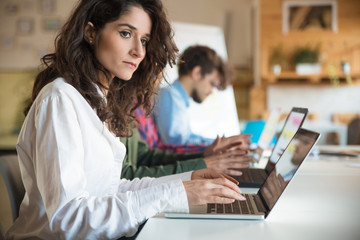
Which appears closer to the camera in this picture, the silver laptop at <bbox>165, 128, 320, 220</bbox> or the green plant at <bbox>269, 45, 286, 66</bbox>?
the silver laptop at <bbox>165, 128, 320, 220</bbox>

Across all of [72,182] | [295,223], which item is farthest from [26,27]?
[295,223]

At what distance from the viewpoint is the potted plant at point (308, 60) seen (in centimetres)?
568

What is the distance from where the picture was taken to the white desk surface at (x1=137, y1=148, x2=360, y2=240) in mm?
875

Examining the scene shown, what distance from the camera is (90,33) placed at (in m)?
1.23

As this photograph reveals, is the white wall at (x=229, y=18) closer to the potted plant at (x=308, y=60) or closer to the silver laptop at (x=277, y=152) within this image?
the potted plant at (x=308, y=60)

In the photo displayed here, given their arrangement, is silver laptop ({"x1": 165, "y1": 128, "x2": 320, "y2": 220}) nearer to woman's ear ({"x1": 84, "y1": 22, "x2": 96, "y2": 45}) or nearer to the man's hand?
the man's hand

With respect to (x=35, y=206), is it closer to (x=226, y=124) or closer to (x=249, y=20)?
(x=226, y=124)

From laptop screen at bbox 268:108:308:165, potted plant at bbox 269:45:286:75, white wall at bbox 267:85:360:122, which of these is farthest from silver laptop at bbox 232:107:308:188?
white wall at bbox 267:85:360:122

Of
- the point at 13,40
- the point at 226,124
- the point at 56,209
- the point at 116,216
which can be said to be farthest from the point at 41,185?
the point at 13,40

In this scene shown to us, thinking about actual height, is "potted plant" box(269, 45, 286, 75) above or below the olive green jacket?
below

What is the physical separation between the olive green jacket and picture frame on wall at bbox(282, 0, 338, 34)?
4.33 metres

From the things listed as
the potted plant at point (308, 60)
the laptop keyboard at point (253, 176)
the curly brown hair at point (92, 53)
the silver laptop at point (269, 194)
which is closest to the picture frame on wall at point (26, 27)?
the potted plant at point (308, 60)

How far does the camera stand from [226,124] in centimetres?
353

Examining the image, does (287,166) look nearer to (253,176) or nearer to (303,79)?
(253,176)
